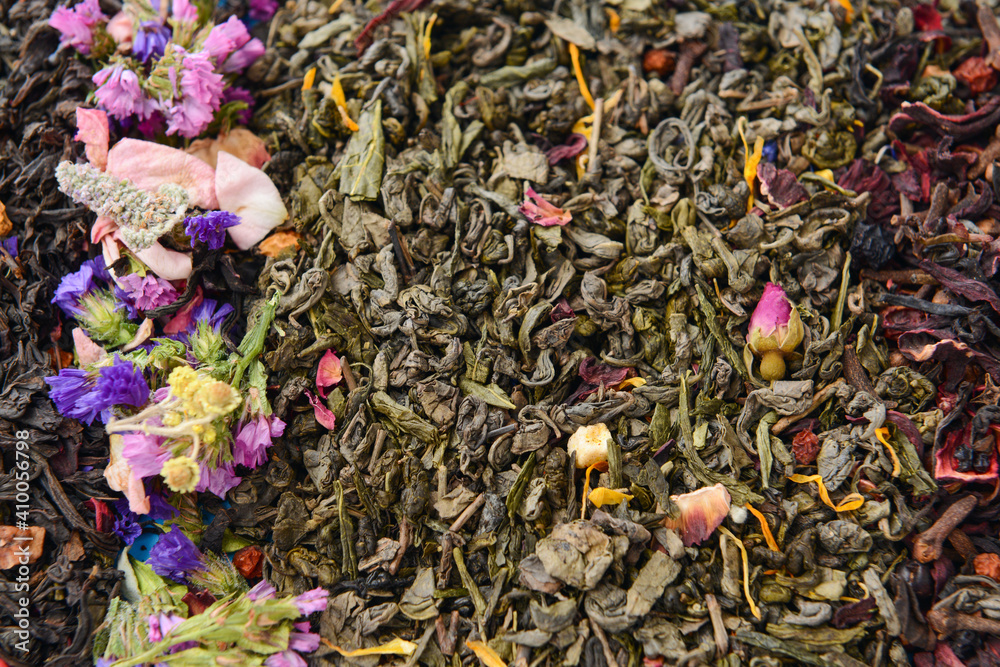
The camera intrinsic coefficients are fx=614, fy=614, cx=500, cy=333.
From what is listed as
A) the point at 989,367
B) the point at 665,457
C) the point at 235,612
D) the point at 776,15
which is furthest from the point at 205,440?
the point at 776,15

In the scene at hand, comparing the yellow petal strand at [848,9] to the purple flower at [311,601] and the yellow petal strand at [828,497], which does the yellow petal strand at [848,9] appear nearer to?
the yellow petal strand at [828,497]

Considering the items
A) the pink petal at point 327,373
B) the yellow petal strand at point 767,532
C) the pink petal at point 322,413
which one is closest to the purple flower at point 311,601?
the pink petal at point 322,413

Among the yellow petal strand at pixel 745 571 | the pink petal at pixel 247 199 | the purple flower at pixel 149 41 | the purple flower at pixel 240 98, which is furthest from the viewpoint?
the purple flower at pixel 240 98

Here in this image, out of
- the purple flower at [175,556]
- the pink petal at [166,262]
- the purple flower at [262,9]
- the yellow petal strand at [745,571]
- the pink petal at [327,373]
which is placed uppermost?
the purple flower at [262,9]

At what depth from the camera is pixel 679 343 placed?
1.89m

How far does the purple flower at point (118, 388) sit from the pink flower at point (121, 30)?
3.84 ft

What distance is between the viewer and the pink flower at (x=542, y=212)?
199 centimetres

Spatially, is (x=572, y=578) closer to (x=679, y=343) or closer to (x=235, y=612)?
(x=679, y=343)

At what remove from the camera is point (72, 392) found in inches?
70.8

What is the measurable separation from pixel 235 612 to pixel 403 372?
782mm

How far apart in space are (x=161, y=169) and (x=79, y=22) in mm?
674

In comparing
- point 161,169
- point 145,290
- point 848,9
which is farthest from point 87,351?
point 848,9

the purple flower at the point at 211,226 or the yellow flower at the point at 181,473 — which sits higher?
the purple flower at the point at 211,226

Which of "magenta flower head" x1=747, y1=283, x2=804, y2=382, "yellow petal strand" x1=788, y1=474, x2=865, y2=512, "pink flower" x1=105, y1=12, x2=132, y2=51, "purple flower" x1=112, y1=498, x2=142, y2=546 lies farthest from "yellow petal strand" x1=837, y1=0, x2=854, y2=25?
"purple flower" x1=112, y1=498, x2=142, y2=546
